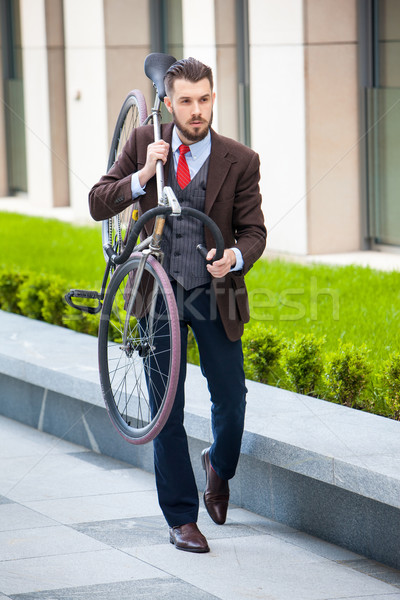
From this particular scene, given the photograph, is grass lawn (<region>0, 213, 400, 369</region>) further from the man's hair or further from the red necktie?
the man's hair

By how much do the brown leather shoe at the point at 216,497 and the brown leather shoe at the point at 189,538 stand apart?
313 millimetres

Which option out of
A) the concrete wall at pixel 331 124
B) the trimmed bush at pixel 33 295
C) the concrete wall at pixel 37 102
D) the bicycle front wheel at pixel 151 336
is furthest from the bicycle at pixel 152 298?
the concrete wall at pixel 37 102

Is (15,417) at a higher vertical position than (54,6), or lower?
lower

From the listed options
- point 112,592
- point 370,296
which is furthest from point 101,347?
point 370,296

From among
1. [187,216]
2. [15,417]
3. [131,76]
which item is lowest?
[15,417]

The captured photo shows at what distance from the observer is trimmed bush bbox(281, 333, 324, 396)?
5.80 metres

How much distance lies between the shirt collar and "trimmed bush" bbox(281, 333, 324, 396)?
172cm

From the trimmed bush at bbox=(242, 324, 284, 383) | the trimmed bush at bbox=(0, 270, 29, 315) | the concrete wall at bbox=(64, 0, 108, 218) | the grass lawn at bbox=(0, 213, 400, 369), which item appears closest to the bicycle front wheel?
the trimmed bush at bbox=(242, 324, 284, 383)

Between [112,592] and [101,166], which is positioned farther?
[101,166]

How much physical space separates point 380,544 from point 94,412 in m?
2.37

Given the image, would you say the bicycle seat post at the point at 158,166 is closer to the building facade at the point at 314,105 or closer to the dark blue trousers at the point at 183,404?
the dark blue trousers at the point at 183,404

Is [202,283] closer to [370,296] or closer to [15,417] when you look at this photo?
[15,417]

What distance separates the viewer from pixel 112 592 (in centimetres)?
417

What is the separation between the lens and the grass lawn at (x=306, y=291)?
7035mm
